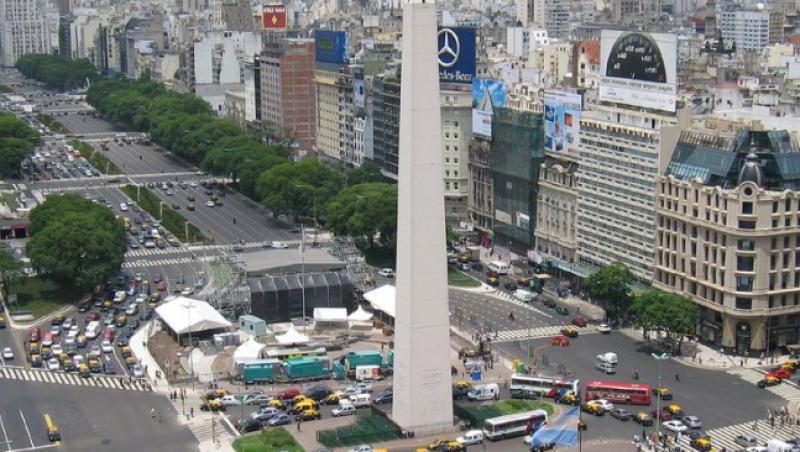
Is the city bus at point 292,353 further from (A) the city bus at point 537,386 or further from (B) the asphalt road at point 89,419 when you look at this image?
(A) the city bus at point 537,386

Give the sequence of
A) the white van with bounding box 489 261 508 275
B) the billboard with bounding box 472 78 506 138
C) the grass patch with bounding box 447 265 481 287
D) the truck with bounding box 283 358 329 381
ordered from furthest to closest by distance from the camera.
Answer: the billboard with bounding box 472 78 506 138 < the white van with bounding box 489 261 508 275 < the grass patch with bounding box 447 265 481 287 < the truck with bounding box 283 358 329 381

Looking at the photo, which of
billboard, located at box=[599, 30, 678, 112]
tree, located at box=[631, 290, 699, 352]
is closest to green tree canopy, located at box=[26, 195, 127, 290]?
billboard, located at box=[599, 30, 678, 112]

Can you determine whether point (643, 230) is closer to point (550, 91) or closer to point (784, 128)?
point (784, 128)

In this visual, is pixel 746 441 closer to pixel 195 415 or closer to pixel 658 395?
pixel 658 395

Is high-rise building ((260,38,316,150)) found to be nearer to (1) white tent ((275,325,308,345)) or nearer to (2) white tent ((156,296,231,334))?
(2) white tent ((156,296,231,334))

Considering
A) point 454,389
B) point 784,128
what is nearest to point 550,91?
point 784,128

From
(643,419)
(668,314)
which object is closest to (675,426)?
(643,419)
